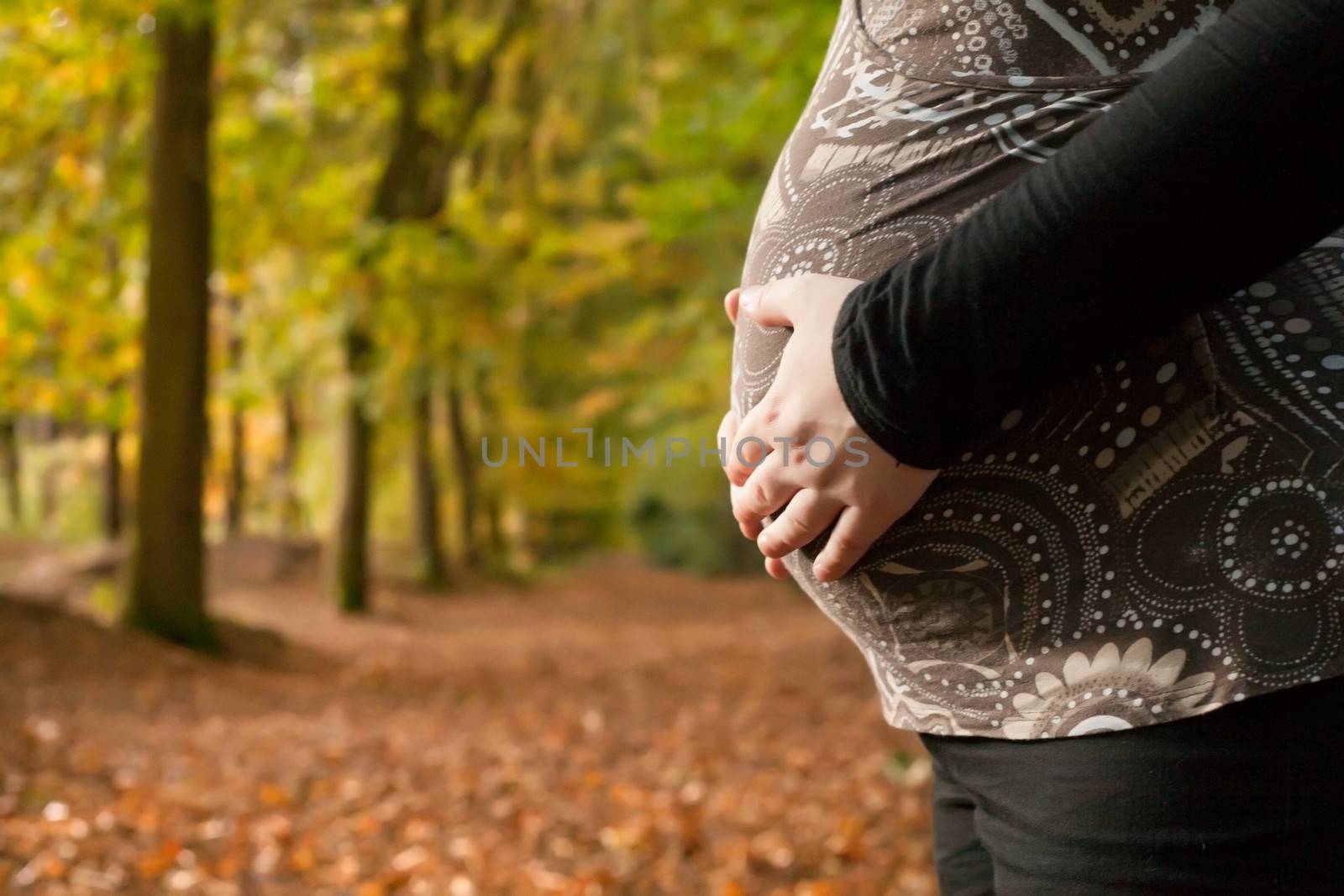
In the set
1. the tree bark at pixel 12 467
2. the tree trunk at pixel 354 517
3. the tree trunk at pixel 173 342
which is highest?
the tree trunk at pixel 173 342

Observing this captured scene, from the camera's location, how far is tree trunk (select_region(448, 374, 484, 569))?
17.0 meters

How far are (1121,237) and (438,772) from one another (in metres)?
4.80

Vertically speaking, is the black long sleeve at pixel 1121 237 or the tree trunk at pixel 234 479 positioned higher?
the black long sleeve at pixel 1121 237

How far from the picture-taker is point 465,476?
17.2 meters

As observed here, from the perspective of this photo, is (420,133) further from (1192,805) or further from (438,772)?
(1192,805)

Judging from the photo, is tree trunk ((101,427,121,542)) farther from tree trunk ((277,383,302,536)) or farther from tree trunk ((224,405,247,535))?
tree trunk ((224,405,247,535))

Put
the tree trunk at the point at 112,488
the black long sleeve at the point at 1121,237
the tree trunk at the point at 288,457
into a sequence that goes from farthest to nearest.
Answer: the tree trunk at the point at 288,457, the tree trunk at the point at 112,488, the black long sleeve at the point at 1121,237

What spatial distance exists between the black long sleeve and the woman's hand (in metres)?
0.03

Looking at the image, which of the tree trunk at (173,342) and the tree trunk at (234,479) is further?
the tree trunk at (234,479)

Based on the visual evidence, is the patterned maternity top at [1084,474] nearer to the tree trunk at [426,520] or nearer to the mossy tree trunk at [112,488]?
the tree trunk at [426,520]

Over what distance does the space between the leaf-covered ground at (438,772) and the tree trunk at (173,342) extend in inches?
18.7

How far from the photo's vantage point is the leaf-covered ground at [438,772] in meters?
3.73

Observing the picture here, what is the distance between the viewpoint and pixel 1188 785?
0.80 metres

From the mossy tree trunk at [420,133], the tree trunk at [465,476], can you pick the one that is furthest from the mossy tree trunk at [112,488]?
the mossy tree trunk at [420,133]
